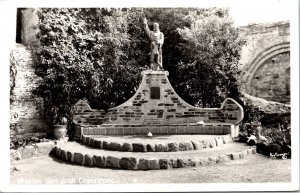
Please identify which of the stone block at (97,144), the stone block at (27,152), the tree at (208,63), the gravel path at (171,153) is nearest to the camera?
the gravel path at (171,153)

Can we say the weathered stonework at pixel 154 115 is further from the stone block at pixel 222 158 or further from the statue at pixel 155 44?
the stone block at pixel 222 158

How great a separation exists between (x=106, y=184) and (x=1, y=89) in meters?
3.31

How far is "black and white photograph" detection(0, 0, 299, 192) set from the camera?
8680 mm

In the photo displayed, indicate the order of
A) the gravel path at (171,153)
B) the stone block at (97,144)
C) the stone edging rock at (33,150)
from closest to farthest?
1. the gravel path at (171,153)
2. the stone edging rock at (33,150)
3. the stone block at (97,144)

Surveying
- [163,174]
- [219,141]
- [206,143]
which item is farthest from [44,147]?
[219,141]

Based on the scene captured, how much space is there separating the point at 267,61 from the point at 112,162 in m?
5.76

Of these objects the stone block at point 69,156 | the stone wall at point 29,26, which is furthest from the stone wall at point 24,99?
the stone block at point 69,156

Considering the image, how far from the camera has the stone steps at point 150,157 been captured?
8578 millimetres

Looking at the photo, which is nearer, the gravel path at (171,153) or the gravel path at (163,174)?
the gravel path at (163,174)

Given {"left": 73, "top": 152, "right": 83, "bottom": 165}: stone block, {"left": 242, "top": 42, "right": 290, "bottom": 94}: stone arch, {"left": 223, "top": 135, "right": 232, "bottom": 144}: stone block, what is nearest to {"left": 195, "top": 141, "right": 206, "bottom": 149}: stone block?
{"left": 223, "top": 135, "right": 232, "bottom": 144}: stone block

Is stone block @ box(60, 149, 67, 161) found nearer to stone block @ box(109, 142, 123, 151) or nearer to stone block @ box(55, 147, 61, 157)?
stone block @ box(55, 147, 61, 157)

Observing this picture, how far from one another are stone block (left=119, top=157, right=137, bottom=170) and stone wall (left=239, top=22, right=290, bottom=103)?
407 centimetres

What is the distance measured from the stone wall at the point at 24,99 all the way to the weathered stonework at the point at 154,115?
99cm

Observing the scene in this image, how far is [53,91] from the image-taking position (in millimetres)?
11312
